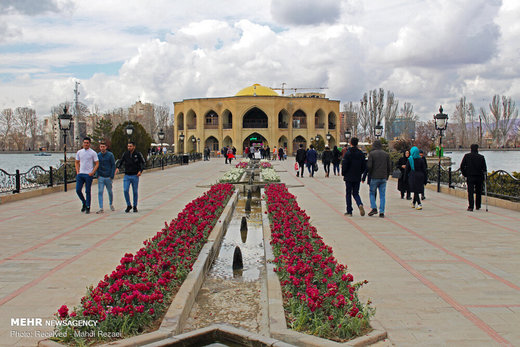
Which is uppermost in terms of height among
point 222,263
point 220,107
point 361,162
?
point 220,107

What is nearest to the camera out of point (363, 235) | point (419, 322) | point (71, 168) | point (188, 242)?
point (419, 322)

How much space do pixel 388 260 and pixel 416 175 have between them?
222 inches

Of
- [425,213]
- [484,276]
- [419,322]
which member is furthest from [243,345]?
[425,213]

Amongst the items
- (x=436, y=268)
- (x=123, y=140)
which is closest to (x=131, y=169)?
(x=436, y=268)

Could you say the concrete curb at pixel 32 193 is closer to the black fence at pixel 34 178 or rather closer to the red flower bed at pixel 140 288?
the black fence at pixel 34 178

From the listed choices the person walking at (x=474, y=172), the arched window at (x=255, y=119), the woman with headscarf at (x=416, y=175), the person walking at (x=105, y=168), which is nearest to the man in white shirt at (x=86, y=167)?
the person walking at (x=105, y=168)

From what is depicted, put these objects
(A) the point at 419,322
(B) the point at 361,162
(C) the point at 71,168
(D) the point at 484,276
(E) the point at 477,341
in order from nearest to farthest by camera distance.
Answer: (E) the point at 477,341 < (A) the point at 419,322 < (D) the point at 484,276 < (B) the point at 361,162 < (C) the point at 71,168

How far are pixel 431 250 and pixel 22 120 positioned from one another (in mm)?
101693

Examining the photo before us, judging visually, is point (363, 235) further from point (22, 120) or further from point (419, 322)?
point (22, 120)

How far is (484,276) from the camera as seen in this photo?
5.26 m

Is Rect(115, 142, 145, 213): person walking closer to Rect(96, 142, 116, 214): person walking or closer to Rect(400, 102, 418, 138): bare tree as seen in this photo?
Rect(96, 142, 116, 214): person walking

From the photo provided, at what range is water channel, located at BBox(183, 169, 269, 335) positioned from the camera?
410cm

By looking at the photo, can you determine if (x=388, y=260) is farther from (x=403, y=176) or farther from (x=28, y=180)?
(x=28, y=180)

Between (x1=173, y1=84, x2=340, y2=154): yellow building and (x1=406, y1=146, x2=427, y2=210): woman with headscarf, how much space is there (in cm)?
5590
